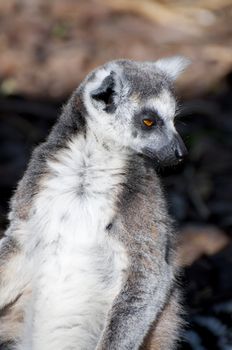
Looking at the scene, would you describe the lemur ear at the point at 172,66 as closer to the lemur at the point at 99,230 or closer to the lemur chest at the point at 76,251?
the lemur at the point at 99,230

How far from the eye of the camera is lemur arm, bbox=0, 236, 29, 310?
5254 mm

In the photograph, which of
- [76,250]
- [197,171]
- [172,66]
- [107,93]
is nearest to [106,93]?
[107,93]

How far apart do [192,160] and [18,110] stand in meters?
2.12

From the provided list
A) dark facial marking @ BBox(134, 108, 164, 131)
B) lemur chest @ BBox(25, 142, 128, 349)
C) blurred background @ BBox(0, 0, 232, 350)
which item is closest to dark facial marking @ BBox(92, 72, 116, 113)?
dark facial marking @ BBox(134, 108, 164, 131)

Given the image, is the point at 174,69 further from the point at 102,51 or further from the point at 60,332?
the point at 102,51

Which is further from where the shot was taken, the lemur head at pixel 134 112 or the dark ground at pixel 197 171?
the dark ground at pixel 197 171

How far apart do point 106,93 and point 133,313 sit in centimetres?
128

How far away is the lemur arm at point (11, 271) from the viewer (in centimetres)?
525

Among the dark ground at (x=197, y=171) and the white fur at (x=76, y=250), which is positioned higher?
the white fur at (x=76, y=250)

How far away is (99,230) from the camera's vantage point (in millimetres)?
4930

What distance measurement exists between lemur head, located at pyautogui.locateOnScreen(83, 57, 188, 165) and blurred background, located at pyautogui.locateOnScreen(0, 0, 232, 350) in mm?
1428

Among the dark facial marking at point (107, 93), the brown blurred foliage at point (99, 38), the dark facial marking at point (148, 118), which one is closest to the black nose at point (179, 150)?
the dark facial marking at point (148, 118)

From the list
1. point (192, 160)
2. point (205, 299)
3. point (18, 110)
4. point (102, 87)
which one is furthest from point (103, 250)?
point (18, 110)

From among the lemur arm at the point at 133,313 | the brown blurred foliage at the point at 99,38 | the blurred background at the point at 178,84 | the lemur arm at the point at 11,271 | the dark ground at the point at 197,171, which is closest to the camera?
the lemur arm at the point at 133,313
